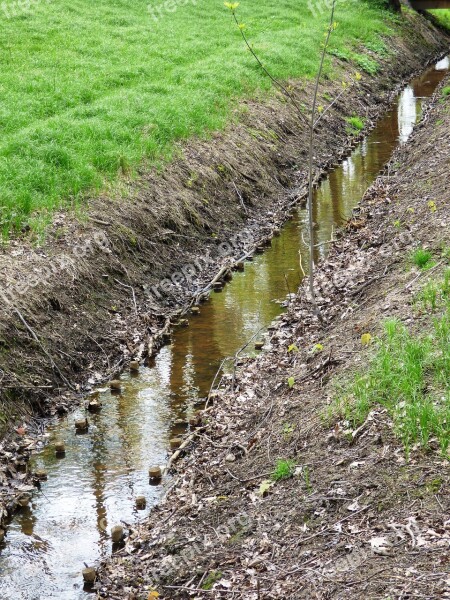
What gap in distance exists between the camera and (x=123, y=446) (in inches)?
328

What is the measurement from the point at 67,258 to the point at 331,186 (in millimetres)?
8200

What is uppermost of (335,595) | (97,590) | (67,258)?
(67,258)

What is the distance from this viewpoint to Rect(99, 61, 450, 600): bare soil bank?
5297 millimetres

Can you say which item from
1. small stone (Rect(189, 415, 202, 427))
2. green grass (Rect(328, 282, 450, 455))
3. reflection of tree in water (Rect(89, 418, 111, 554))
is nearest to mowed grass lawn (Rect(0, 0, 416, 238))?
reflection of tree in water (Rect(89, 418, 111, 554))

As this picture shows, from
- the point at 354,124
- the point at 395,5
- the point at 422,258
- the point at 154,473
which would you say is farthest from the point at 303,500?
the point at 395,5

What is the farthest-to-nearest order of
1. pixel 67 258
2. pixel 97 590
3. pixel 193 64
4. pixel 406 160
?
1. pixel 193 64
2. pixel 406 160
3. pixel 67 258
4. pixel 97 590

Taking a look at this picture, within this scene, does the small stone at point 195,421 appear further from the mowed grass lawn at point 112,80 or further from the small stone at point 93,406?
the mowed grass lawn at point 112,80

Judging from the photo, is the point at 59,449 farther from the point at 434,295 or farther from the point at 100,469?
the point at 434,295

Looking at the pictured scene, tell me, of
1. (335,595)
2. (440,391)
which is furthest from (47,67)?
(335,595)

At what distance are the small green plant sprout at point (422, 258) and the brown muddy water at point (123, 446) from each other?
7.79 feet

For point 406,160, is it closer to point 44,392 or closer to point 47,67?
point 47,67

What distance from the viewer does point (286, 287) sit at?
12422mm

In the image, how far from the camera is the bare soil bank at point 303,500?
5297mm

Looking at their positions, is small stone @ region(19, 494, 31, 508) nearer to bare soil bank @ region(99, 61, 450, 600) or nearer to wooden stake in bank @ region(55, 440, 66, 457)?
wooden stake in bank @ region(55, 440, 66, 457)
